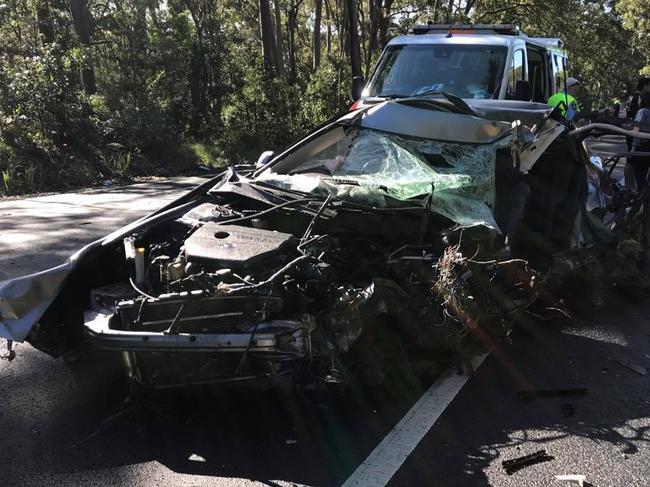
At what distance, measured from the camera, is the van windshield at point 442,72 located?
732cm

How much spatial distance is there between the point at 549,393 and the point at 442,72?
4913 millimetres

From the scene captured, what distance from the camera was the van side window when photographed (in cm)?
738

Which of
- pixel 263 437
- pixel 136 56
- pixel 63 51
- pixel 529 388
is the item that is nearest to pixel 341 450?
pixel 263 437

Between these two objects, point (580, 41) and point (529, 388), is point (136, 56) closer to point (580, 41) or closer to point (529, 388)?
point (529, 388)

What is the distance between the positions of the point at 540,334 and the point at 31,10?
73.3 feet

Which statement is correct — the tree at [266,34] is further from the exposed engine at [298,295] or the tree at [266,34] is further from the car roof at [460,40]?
the exposed engine at [298,295]

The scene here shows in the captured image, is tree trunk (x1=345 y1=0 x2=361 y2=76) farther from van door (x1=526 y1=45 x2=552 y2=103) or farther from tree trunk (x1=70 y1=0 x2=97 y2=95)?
tree trunk (x1=70 y1=0 x2=97 y2=95)

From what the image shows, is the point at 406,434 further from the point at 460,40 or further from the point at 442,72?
the point at 460,40

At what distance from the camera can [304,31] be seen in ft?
158

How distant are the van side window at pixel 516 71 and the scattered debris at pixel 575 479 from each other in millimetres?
5374

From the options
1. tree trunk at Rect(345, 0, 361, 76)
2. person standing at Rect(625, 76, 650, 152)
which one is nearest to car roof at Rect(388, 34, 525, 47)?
person standing at Rect(625, 76, 650, 152)

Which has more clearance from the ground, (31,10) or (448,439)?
(31,10)

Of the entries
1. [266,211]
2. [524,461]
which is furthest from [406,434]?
[266,211]

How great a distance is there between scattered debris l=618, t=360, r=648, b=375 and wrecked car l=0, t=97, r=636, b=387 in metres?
0.84
